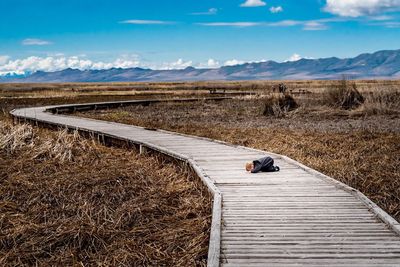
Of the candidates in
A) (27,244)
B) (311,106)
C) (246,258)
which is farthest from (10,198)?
(311,106)

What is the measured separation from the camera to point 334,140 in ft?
39.8

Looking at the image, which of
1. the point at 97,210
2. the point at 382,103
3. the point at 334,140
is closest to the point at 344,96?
the point at 382,103

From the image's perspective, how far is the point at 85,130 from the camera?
13.3 meters

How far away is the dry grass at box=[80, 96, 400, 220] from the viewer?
26.5 feet

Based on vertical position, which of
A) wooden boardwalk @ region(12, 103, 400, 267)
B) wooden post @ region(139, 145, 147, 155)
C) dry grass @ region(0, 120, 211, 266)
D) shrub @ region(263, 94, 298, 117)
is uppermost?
wooden boardwalk @ region(12, 103, 400, 267)

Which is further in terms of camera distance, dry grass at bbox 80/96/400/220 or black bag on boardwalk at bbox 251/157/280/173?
dry grass at bbox 80/96/400/220

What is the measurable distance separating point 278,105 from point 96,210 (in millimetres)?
15042

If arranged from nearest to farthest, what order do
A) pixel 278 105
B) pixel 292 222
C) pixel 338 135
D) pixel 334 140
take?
pixel 292 222, pixel 334 140, pixel 338 135, pixel 278 105

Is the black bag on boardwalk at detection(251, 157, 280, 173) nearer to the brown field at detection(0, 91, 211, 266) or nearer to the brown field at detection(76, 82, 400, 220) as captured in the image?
the brown field at detection(0, 91, 211, 266)

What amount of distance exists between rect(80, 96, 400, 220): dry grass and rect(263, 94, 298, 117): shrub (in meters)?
0.51

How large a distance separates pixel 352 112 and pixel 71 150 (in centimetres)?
1259

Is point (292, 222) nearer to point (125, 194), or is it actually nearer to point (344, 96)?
point (125, 194)

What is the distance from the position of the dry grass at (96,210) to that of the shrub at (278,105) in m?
11.2

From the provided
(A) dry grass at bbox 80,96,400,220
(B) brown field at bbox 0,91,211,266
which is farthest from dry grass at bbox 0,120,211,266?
(A) dry grass at bbox 80,96,400,220
